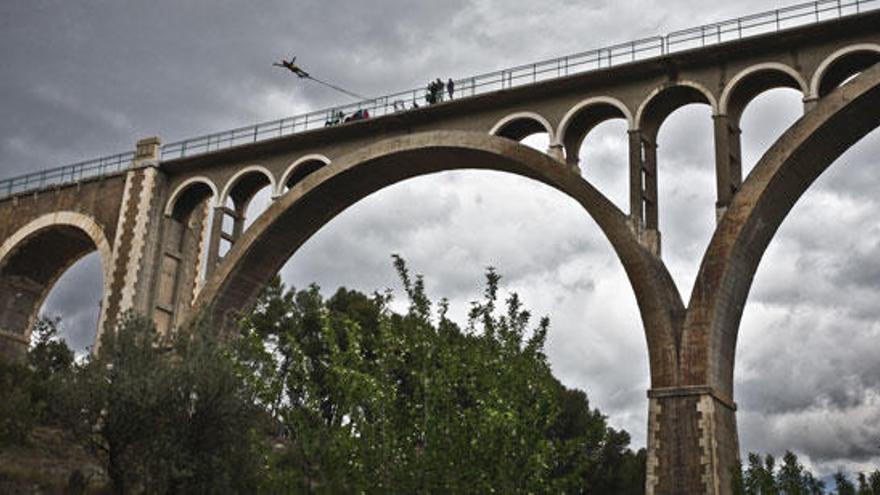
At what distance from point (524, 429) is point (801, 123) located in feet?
43.3

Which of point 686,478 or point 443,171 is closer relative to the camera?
point 686,478

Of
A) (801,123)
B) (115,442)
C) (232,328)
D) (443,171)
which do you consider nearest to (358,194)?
(443,171)

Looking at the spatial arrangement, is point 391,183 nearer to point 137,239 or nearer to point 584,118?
point 584,118

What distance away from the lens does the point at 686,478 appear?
24.7m

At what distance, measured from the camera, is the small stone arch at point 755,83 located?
87.8 ft

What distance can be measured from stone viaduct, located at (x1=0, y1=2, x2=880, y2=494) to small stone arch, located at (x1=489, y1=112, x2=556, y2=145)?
0.22 feet

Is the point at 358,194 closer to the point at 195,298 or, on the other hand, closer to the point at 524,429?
the point at 195,298

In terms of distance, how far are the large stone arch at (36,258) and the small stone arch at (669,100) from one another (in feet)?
68.1

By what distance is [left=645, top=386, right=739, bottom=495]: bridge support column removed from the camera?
2452 cm

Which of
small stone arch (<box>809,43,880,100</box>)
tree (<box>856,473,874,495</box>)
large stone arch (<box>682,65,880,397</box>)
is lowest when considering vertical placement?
tree (<box>856,473,874,495</box>)

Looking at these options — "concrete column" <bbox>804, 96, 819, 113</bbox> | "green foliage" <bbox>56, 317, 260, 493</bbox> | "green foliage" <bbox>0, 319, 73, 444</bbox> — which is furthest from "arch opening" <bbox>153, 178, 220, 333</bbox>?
"concrete column" <bbox>804, 96, 819, 113</bbox>

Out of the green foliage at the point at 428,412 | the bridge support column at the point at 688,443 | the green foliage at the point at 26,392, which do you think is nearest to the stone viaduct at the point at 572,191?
the bridge support column at the point at 688,443

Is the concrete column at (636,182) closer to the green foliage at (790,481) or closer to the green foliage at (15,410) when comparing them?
the green foliage at (790,481)

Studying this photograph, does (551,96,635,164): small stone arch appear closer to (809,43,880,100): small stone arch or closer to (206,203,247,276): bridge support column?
(809,43,880,100): small stone arch
